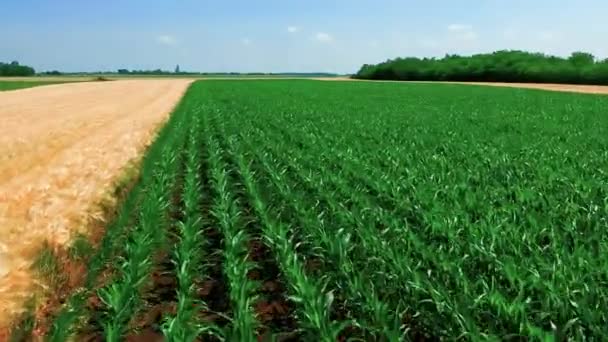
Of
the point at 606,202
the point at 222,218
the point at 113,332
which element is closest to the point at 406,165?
the point at 606,202

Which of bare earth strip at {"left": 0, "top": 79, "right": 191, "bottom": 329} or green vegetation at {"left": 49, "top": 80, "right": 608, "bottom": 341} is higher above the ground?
green vegetation at {"left": 49, "top": 80, "right": 608, "bottom": 341}

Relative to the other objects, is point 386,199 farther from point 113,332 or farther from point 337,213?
point 113,332

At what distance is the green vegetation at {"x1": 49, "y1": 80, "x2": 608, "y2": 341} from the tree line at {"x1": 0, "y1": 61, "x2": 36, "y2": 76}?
137 m

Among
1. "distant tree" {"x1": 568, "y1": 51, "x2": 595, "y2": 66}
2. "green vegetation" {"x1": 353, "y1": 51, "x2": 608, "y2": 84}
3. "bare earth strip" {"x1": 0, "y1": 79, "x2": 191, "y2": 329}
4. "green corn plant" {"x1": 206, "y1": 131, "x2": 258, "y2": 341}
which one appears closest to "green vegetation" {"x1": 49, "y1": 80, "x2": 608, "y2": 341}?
"green corn plant" {"x1": 206, "y1": 131, "x2": 258, "y2": 341}

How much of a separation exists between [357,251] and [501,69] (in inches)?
3230

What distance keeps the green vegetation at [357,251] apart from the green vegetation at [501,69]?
62253 millimetres

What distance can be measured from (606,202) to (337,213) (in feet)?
10.5

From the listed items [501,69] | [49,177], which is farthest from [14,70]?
[49,177]

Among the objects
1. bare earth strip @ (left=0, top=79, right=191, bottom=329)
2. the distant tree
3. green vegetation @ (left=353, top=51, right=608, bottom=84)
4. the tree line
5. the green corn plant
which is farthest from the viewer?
the tree line

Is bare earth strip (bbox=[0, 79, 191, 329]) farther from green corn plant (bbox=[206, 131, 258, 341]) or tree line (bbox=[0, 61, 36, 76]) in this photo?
tree line (bbox=[0, 61, 36, 76])

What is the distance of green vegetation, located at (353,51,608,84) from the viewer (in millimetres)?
69750

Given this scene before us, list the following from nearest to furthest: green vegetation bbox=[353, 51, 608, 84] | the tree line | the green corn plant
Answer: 1. the green corn plant
2. green vegetation bbox=[353, 51, 608, 84]
3. the tree line

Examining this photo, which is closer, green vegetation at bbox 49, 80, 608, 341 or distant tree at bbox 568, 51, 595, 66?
green vegetation at bbox 49, 80, 608, 341

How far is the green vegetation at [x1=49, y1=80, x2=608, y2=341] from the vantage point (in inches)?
166
